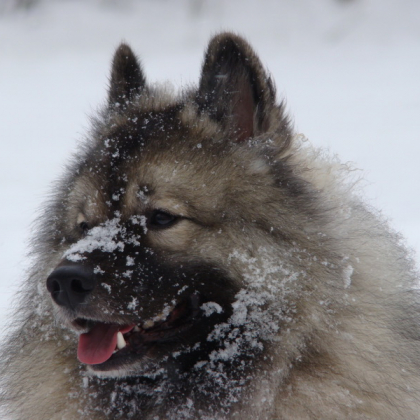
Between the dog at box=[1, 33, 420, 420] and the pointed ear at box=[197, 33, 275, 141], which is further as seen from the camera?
the pointed ear at box=[197, 33, 275, 141]

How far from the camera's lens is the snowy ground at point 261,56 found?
9.84 m

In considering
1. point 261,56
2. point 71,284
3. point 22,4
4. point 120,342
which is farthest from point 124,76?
point 22,4

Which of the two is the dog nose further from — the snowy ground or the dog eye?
the snowy ground

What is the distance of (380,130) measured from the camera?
1030cm

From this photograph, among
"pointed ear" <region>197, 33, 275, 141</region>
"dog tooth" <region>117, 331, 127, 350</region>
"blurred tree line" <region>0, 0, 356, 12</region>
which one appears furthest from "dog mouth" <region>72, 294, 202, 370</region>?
"blurred tree line" <region>0, 0, 356, 12</region>

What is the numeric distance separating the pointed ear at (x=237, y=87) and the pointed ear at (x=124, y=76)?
0.50 metres

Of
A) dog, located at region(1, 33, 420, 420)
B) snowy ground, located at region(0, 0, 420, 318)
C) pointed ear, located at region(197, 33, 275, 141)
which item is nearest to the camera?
dog, located at region(1, 33, 420, 420)

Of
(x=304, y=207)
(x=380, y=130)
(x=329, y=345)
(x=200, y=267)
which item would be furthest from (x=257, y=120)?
(x=380, y=130)

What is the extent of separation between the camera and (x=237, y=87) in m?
2.37

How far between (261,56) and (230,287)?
426 inches

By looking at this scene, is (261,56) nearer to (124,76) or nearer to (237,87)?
(124,76)

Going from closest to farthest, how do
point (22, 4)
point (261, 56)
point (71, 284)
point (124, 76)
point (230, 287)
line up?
Result: point (71, 284) < point (230, 287) < point (124, 76) < point (261, 56) < point (22, 4)

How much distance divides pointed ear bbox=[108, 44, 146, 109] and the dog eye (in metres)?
Answer: 0.81

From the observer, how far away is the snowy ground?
9844mm
